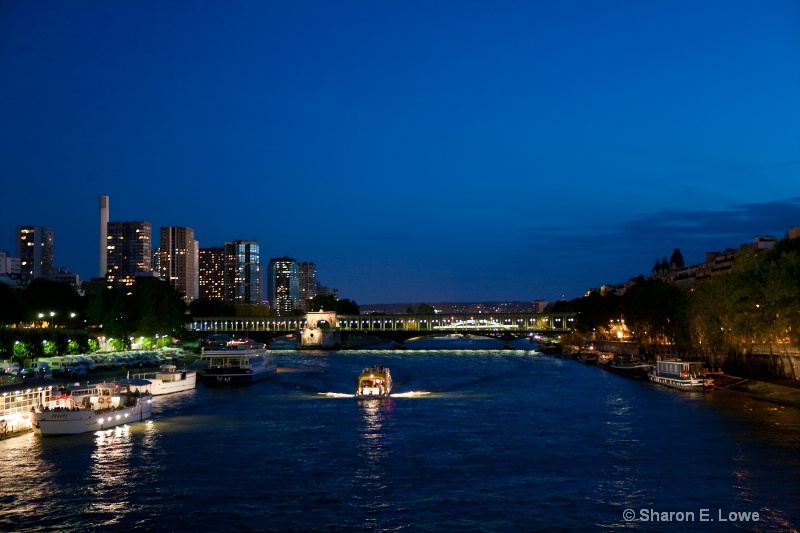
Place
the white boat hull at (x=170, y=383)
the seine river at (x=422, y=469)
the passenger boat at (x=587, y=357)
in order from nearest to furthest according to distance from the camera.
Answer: the seine river at (x=422, y=469)
the white boat hull at (x=170, y=383)
the passenger boat at (x=587, y=357)

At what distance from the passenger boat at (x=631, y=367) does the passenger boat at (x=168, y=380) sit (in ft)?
170

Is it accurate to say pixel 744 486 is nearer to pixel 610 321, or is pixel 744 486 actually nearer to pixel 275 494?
→ pixel 275 494

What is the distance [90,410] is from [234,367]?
44167 mm

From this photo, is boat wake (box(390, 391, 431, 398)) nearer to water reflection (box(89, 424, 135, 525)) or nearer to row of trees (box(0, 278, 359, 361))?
water reflection (box(89, 424, 135, 525))

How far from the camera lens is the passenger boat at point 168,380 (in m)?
85.2

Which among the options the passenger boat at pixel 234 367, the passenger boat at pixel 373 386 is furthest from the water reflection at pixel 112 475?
the passenger boat at pixel 234 367

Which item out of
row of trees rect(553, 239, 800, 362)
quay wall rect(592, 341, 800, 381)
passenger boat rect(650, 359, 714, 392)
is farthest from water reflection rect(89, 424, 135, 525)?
quay wall rect(592, 341, 800, 381)

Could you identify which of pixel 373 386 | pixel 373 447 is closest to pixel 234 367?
pixel 373 386

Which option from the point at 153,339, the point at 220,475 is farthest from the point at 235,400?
the point at 153,339

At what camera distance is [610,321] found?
6959 inches

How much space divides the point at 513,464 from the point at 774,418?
2537 cm

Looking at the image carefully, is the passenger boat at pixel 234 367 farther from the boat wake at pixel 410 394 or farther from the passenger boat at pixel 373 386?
the boat wake at pixel 410 394

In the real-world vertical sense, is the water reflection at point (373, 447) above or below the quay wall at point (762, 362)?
below

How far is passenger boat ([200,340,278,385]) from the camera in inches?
3952
